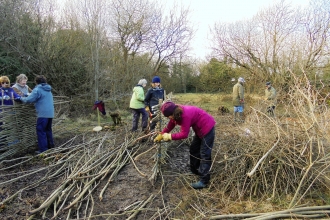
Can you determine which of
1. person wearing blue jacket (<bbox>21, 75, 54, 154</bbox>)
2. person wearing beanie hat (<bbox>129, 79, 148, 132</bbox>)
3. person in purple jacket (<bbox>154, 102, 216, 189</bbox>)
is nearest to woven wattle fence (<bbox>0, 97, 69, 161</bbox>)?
person wearing blue jacket (<bbox>21, 75, 54, 154</bbox>)

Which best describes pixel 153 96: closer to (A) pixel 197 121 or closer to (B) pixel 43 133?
(A) pixel 197 121

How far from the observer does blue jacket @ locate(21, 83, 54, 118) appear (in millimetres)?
4695

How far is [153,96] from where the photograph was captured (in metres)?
5.59

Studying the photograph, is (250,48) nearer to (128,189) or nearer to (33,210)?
(128,189)

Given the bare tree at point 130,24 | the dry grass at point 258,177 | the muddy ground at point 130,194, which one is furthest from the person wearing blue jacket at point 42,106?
the bare tree at point 130,24

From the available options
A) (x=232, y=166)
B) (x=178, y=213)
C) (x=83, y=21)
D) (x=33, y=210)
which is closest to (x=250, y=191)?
(x=232, y=166)

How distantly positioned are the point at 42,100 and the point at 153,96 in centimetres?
227

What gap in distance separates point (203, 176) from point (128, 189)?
1.11m

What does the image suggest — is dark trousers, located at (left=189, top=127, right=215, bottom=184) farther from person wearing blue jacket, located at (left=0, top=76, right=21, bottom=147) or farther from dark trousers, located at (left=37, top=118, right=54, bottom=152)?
person wearing blue jacket, located at (left=0, top=76, right=21, bottom=147)

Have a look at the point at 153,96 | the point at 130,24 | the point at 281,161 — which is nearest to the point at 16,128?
the point at 153,96

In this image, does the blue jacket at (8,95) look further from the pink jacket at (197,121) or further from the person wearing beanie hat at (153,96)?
the pink jacket at (197,121)

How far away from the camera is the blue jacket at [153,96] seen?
5562 millimetres

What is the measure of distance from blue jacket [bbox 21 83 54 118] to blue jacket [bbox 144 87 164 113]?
6.62 feet

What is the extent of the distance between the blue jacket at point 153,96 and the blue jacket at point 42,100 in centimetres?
202
